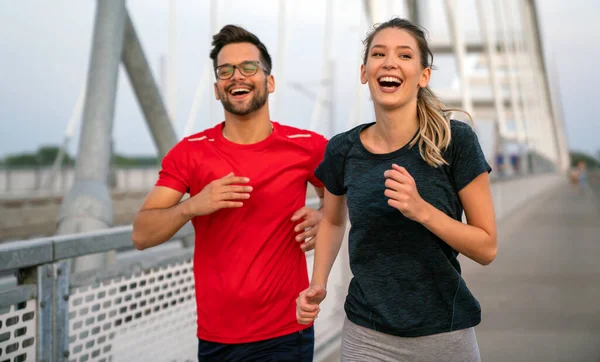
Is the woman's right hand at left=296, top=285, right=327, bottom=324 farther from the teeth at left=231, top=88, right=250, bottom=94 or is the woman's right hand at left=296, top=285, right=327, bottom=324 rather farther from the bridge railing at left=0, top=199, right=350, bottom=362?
the bridge railing at left=0, top=199, right=350, bottom=362

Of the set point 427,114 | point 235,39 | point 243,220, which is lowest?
point 243,220

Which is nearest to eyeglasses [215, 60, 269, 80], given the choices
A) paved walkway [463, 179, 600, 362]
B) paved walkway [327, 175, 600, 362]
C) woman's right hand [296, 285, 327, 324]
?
woman's right hand [296, 285, 327, 324]

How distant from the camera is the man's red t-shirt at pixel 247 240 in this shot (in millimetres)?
2699

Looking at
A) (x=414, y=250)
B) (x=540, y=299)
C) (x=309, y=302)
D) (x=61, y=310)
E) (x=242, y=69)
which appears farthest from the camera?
(x=540, y=299)

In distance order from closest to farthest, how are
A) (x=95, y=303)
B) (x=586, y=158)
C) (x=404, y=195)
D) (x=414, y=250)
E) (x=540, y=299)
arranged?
1. (x=404, y=195)
2. (x=414, y=250)
3. (x=95, y=303)
4. (x=540, y=299)
5. (x=586, y=158)

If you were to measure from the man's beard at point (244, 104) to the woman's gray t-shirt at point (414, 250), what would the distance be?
59cm

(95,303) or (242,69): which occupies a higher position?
(242,69)

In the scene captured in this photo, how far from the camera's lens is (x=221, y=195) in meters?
2.54

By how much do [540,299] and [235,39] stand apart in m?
5.46

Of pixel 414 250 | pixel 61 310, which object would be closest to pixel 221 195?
pixel 414 250

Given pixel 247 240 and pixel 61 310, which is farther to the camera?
pixel 61 310

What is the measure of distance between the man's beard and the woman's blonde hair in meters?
0.47

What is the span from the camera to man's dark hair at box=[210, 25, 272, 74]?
9.52 ft

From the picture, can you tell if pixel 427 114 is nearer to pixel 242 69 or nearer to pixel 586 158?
pixel 242 69
